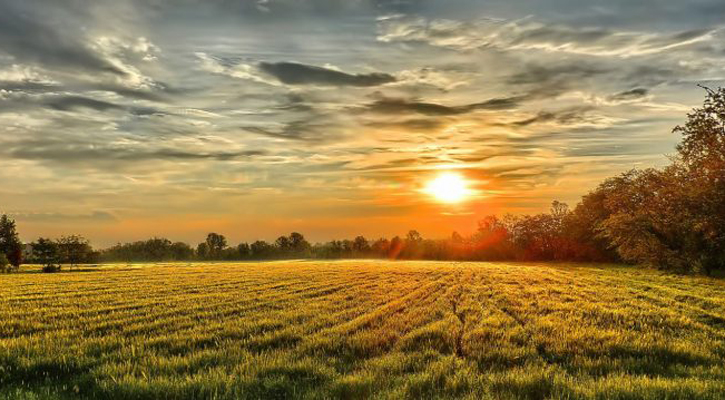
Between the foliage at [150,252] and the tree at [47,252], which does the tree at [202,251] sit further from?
the tree at [47,252]

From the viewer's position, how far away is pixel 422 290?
27.1m

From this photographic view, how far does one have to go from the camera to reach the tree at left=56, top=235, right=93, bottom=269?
92375 mm

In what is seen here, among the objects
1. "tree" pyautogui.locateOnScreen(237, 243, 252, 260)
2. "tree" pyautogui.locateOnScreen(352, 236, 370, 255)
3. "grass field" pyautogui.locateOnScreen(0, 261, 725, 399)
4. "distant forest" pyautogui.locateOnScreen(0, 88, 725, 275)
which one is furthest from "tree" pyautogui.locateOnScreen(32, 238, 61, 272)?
"tree" pyautogui.locateOnScreen(352, 236, 370, 255)

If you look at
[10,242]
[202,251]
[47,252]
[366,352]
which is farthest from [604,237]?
[202,251]

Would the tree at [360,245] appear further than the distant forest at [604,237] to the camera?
Yes

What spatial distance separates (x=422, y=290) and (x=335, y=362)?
17.9 metres

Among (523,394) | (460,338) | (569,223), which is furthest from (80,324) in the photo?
(569,223)

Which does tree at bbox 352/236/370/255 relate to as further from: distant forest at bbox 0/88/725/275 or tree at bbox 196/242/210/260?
tree at bbox 196/242/210/260

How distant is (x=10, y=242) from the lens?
352ft

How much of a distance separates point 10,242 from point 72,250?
2535cm

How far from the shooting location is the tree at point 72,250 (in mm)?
92375

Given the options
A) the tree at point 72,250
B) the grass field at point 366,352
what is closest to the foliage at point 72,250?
the tree at point 72,250

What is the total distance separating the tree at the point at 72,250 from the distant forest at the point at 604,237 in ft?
0.58

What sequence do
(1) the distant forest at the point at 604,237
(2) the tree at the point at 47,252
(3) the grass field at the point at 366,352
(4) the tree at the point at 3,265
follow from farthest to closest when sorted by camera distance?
(2) the tree at the point at 47,252
(4) the tree at the point at 3,265
(1) the distant forest at the point at 604,237
(3) the grass field at the point at 366,352
